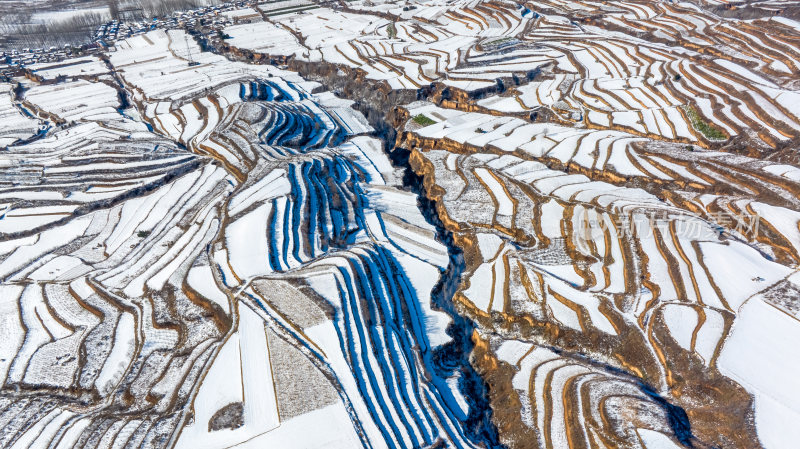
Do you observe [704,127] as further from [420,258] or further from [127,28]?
[127,28]

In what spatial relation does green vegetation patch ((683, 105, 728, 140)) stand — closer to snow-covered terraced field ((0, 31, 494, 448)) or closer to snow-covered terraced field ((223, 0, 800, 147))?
snow-covered terraced field ((223, 0, 800, 147))

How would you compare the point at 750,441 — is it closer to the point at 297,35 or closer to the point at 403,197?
the point at 403,197

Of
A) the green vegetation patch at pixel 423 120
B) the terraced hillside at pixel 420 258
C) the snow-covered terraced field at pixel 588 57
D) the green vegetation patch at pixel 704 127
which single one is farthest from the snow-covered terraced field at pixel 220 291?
the green vegetation patch at pixel 704 127

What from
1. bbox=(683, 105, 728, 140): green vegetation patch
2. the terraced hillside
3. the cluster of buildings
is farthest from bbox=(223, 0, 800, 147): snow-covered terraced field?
the cluster of buildings

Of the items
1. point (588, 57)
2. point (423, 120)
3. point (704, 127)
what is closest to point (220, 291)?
point (423, 120)

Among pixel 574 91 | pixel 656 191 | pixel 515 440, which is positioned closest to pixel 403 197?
pixel 656 191

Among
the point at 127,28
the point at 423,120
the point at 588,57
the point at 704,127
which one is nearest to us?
the point at 704,127

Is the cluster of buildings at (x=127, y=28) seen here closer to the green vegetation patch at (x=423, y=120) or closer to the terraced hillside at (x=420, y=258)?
the terraced hillside at (x=420, y=258)
